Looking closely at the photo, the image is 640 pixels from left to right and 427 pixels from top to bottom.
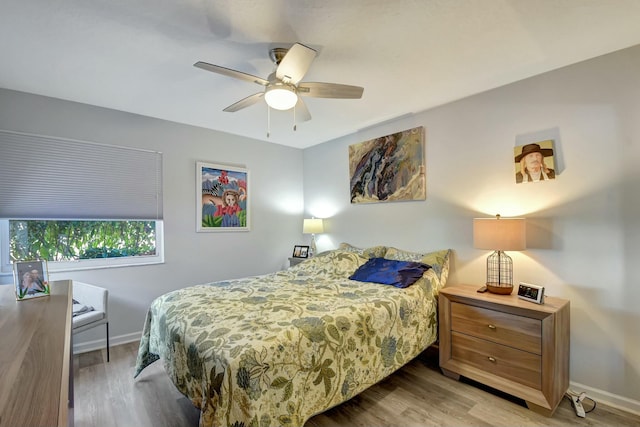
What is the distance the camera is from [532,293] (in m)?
2.07

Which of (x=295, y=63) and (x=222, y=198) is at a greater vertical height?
(x=295, y=63)

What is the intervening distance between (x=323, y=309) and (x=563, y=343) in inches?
65.7

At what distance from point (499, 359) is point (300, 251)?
2.68 metres

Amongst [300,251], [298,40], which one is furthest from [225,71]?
[300,251]

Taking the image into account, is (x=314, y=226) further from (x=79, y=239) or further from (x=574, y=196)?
(x=574, y=196)

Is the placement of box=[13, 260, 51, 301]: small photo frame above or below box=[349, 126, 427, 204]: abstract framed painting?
below

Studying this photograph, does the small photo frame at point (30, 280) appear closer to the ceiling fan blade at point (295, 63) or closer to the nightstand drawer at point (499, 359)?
the ceiling fan blade at point (295, 63)

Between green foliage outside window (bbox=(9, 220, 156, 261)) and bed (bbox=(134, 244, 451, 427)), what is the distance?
50.2 inches

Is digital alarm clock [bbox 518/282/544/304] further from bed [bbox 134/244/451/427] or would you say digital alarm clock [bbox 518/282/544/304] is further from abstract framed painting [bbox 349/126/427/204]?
abstract framed painting [bbox 349/126/427/204]

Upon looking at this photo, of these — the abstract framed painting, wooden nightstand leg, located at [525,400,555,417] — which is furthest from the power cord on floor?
the abstract framed painting

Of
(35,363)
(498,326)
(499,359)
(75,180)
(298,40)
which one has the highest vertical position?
(298,40)

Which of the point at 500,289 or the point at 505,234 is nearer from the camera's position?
the point at 505,234

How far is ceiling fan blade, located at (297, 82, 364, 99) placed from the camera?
6.34ft

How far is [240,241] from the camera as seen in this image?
390 cm
